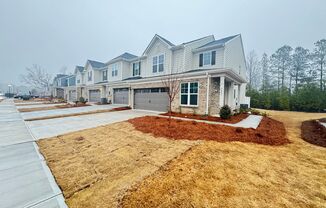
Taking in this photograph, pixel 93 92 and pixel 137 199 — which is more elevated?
pixel 93 92

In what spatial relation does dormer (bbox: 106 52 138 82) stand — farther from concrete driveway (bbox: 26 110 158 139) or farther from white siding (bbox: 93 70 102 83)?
concrete driveway (bbox: 26 110 158 139)

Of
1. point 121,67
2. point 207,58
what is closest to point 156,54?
point 207,58

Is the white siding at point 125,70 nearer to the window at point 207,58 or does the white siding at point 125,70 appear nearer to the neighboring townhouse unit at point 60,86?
the window at point 207,58

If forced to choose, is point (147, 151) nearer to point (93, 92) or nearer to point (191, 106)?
point (191, 106)

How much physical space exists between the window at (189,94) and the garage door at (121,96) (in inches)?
346

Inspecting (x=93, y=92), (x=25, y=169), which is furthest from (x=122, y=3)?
(x=25, y=169)

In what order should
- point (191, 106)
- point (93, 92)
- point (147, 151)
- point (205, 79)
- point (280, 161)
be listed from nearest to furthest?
point (280, 161) → point (147, 151) → point (205, 79) → point (191, 106) → point (93, 92)

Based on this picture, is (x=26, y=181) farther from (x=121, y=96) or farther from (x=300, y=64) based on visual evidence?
(x=300, y=64)

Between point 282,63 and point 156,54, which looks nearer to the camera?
point 156,54

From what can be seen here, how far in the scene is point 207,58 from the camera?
545 inches

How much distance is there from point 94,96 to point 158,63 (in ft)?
49.9

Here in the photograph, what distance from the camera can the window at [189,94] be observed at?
36.1ft

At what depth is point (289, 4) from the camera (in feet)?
73.5

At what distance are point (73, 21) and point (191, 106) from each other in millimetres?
44840
